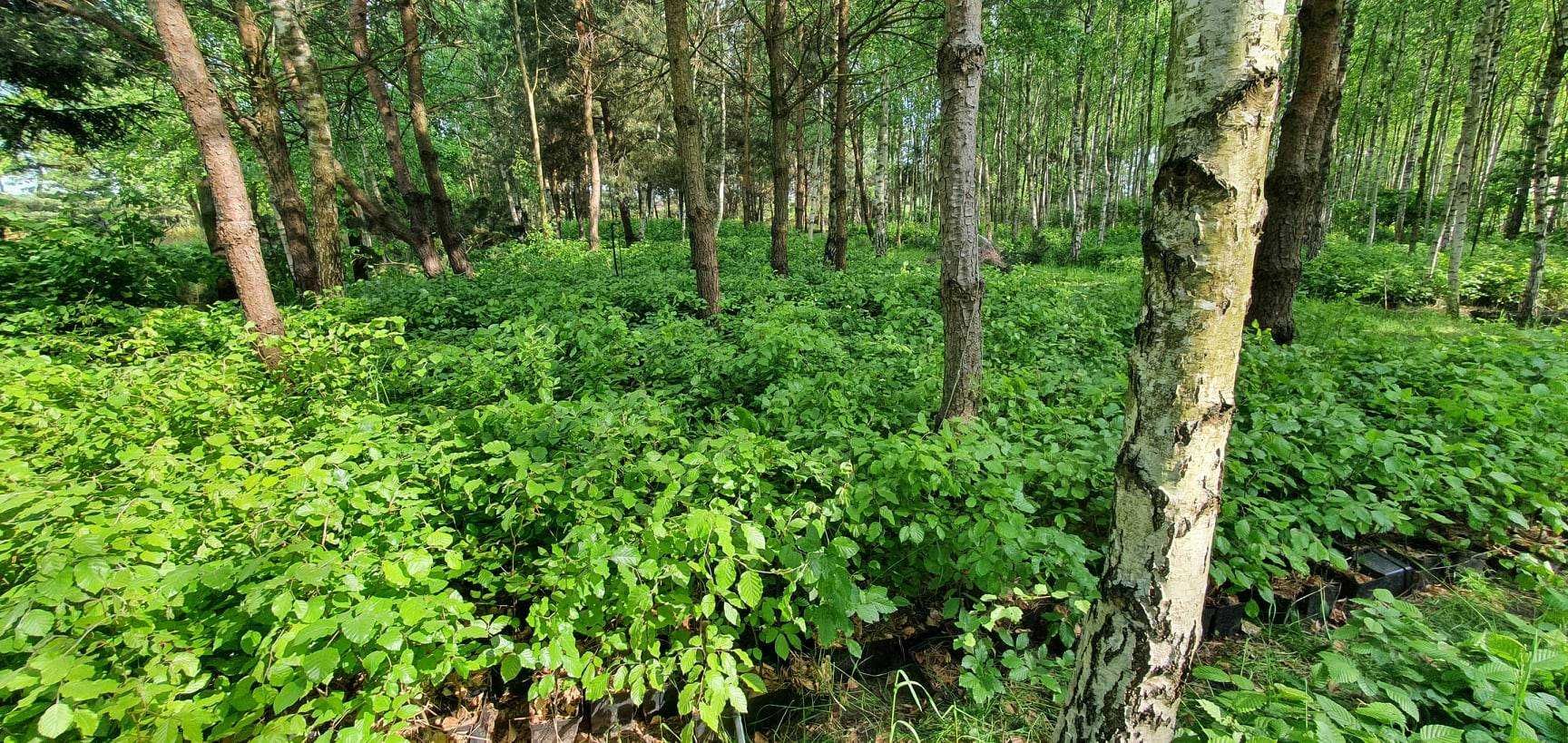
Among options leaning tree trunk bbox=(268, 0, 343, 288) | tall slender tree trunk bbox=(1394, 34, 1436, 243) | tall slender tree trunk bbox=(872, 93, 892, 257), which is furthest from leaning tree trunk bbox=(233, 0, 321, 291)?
tall slender tree trunk bbox=(1394, 34, 1436, 243)

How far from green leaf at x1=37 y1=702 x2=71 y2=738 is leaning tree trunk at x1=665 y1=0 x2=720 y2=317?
5.74 m

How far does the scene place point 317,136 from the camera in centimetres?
745

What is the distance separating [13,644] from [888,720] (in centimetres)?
290

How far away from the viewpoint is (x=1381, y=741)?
163cm

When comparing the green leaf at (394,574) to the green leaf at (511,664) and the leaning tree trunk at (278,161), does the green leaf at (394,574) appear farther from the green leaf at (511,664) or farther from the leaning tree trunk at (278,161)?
the leaning tree trunk at (278,161)

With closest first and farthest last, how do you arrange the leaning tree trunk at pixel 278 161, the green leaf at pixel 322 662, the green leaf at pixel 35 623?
the green leaf at pixel 35 623
the green leaf at pixel 322 662
the leaning tree trunk at pixel 278 161

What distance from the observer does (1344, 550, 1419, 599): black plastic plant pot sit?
3045 millimetres

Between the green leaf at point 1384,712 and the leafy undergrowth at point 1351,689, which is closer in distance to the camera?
the green leaf at point 1384,712

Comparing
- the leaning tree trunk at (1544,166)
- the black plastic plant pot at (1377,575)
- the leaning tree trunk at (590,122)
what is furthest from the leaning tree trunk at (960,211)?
the leaning tree trunk at (590,122)

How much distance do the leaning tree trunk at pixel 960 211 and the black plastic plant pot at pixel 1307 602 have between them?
1.90 metres

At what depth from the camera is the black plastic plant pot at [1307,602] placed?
2.96 meters

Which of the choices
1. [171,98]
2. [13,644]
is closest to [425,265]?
[13,644]

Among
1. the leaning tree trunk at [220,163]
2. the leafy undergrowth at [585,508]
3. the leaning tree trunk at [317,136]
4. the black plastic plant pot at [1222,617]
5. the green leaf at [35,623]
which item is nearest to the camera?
the green leaf at [35,623]

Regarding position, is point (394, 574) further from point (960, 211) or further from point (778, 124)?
point (778, 124)
